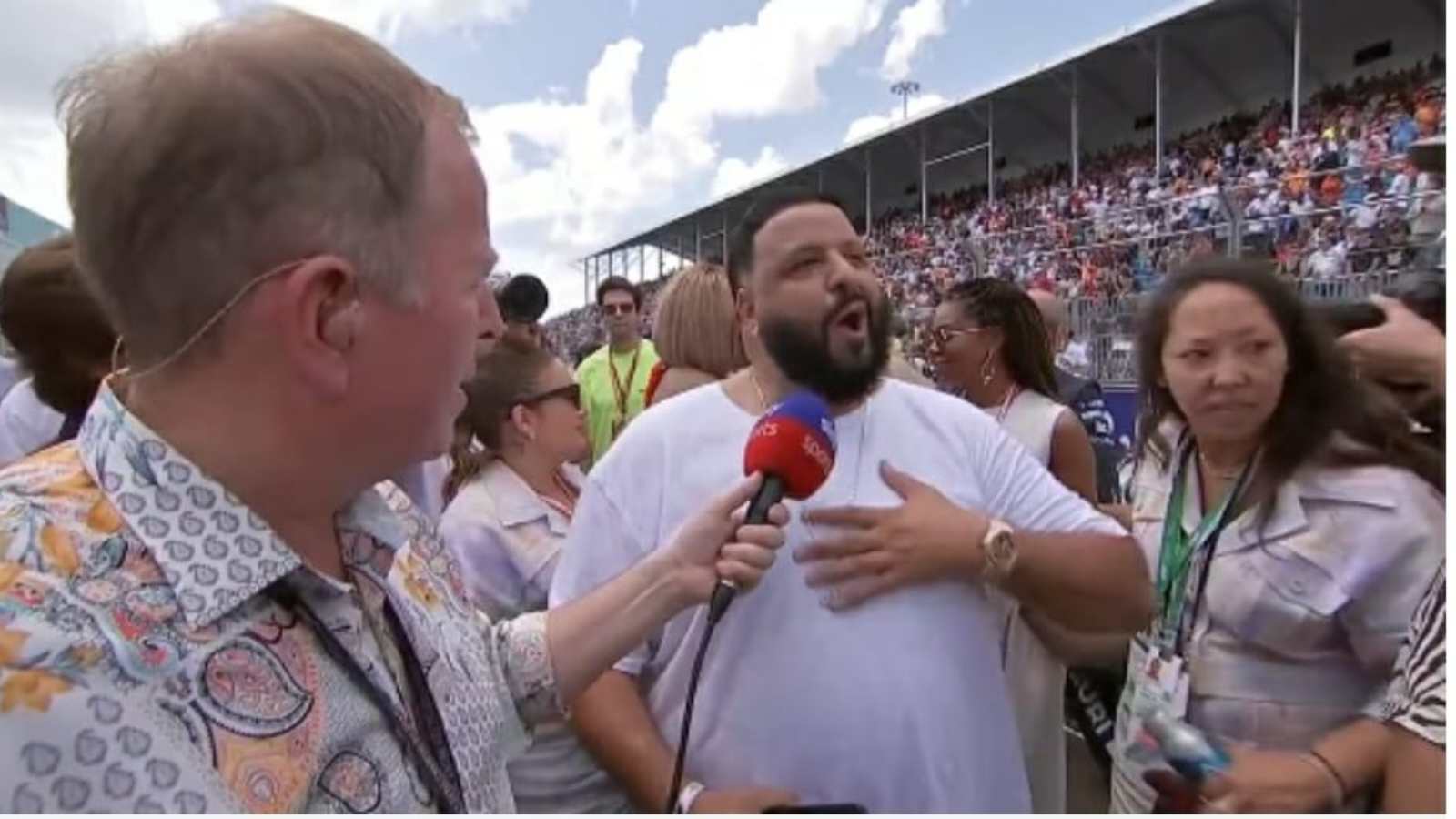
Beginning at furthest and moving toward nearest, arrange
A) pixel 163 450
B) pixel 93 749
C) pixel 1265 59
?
pixel 1265 59 → pixel 163 450 → pixel 93 749

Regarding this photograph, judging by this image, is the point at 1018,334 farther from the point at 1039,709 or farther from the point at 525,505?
the point at 525,505

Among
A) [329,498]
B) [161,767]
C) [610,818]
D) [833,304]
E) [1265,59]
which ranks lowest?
[610,818]

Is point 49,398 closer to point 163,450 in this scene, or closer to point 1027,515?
point 163,450

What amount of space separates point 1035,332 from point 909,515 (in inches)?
94.3

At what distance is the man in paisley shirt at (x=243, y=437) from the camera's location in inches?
32.9

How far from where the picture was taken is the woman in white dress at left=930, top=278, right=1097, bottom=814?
2.67 metres

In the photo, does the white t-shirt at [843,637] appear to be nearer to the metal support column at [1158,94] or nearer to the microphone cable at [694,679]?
the microphone cable at [694,679]

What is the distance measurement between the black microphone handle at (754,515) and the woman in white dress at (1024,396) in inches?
46.5

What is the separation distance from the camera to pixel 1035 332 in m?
4.05

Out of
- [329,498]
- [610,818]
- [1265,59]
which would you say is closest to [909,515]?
[610,818]

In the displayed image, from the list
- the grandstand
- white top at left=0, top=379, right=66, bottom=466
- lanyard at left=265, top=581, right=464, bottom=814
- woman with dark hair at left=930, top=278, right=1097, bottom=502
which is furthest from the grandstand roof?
lanyard at left=265, top=581, right=464, bottom=814

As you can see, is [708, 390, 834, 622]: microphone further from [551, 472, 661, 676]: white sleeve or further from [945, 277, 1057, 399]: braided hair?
[945, 277, 1057, 399]: braided hair

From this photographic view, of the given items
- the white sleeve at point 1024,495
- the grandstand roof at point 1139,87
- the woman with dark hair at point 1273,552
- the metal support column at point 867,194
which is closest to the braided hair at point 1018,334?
the woman with dark hair at point 1273,552

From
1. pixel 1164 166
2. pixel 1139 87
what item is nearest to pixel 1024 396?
pixel 1164 166
